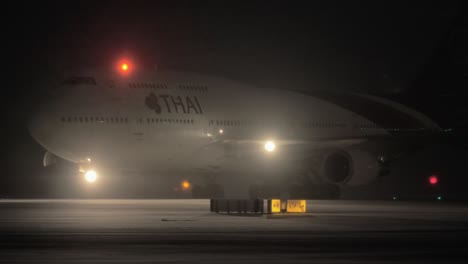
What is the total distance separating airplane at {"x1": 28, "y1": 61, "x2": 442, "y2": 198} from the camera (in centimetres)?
3659

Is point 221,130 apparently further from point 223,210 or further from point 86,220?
point 86,220

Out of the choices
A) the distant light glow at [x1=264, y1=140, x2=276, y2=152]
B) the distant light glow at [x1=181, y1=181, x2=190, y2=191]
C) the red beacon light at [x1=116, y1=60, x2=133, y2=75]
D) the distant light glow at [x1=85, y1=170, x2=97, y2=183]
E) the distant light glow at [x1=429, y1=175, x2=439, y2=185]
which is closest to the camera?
the red beacon light at [x1=116, y1=60, x2=133, y2=75]

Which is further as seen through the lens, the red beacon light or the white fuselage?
the red beacon light

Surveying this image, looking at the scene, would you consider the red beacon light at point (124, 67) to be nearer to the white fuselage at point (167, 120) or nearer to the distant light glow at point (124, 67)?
the distant light glow at point (124, 67)

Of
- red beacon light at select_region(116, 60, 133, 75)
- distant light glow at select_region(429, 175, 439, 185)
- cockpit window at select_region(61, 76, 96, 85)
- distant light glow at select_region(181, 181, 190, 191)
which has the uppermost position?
red beacon light at select_region(116, 60, 133, 75)

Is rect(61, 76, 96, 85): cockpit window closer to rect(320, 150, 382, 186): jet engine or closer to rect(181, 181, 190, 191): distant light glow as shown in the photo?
rect(181, 181, 190, 191): distant light glow

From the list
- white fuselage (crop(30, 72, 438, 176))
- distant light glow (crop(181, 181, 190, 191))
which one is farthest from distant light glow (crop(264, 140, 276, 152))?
distant light glow (crop(181, 181, 190, 191))

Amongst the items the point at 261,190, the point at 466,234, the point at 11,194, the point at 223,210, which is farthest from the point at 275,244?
the point at 11,194

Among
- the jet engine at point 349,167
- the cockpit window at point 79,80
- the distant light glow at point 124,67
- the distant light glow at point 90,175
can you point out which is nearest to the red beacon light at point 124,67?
the distant light glow at point 124,67

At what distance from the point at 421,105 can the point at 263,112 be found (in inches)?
371

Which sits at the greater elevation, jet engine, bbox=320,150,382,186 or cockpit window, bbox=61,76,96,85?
cockpit window, bbox=61,76,96,85

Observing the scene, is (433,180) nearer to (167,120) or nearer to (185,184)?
(185,184)

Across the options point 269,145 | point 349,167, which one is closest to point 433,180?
point 349,167

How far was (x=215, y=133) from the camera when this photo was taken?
131ft
